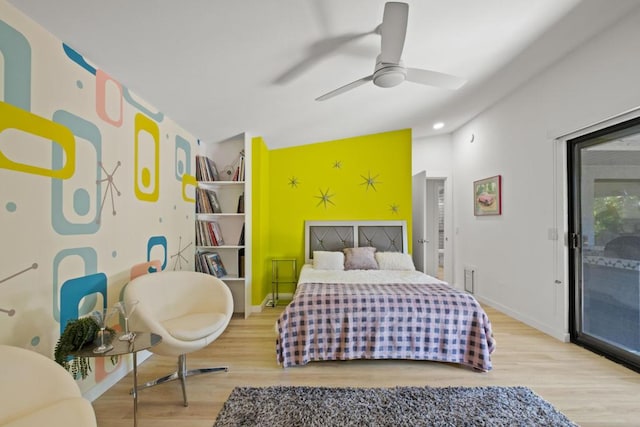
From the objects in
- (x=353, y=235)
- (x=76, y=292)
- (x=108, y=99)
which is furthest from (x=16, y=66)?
(x=353, y=235)

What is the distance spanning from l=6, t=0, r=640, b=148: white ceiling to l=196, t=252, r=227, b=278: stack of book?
1481 millimetres

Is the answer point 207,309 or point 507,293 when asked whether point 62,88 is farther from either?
point 507,293

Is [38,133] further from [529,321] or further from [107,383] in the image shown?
[529,321]

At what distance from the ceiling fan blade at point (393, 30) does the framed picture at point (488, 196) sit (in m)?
2.80

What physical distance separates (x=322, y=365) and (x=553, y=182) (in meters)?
3.02

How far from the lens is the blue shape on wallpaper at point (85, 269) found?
1778 millimetres

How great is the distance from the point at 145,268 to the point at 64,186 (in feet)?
3.36

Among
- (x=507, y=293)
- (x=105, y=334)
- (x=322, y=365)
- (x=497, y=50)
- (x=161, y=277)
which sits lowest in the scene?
(x=322, y=365)

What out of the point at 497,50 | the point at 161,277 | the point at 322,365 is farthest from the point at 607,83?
the point at 161,277

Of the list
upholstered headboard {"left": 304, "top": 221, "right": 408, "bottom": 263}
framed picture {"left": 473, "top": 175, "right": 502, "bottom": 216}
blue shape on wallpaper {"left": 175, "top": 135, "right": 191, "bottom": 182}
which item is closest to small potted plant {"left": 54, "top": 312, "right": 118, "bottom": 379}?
blue shape on wallpaper {"left": 175, "top": 135, "right": 191, "bottom": 182}

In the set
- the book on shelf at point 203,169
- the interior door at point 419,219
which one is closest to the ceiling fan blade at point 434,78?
the book on shelf at point 203,169

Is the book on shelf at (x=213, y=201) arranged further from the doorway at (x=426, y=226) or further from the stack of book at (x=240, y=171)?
the doorway at (x=426, y=226)

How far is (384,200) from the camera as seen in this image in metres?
4.80

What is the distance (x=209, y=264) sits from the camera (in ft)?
12.0
